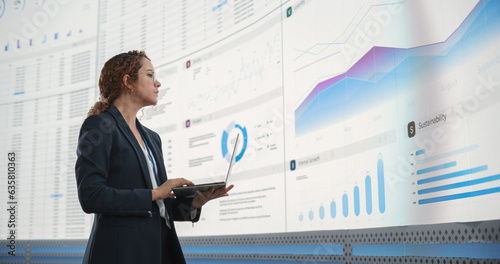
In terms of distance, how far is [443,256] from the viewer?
1622 millimetres

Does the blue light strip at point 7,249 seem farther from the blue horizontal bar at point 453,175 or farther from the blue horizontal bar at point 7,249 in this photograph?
the blue horizontal bar at point 453,175

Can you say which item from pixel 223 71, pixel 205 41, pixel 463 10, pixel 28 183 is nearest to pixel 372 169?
pixel 463 10

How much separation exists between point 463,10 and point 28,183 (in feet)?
10.4

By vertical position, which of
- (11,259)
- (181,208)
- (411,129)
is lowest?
(11,259)

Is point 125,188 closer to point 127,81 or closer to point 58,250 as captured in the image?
point 127,81

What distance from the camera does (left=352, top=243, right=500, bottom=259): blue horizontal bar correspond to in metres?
1.48

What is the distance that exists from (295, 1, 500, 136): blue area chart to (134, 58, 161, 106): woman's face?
72 centimetres

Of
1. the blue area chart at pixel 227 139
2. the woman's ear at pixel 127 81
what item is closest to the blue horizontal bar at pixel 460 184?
the woman's ear at pixel 127 81

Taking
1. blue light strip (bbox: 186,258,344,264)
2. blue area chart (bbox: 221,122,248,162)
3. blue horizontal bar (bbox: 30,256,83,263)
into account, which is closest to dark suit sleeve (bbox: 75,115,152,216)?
blue light strip (bbox: 186,258,344,264)

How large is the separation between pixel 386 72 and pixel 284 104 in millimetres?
620

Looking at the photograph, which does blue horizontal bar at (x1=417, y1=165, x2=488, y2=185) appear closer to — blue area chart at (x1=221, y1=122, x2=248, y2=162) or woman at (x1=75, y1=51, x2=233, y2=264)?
woman at (x1=75, y1=51, x2=233, y2=264)

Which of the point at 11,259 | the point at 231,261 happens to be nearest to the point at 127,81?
the point at 231,261

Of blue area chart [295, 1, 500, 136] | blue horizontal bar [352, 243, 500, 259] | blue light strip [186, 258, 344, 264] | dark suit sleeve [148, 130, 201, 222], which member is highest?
blue area chart [295, 1, 500, 136]

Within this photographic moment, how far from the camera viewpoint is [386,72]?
187cm
